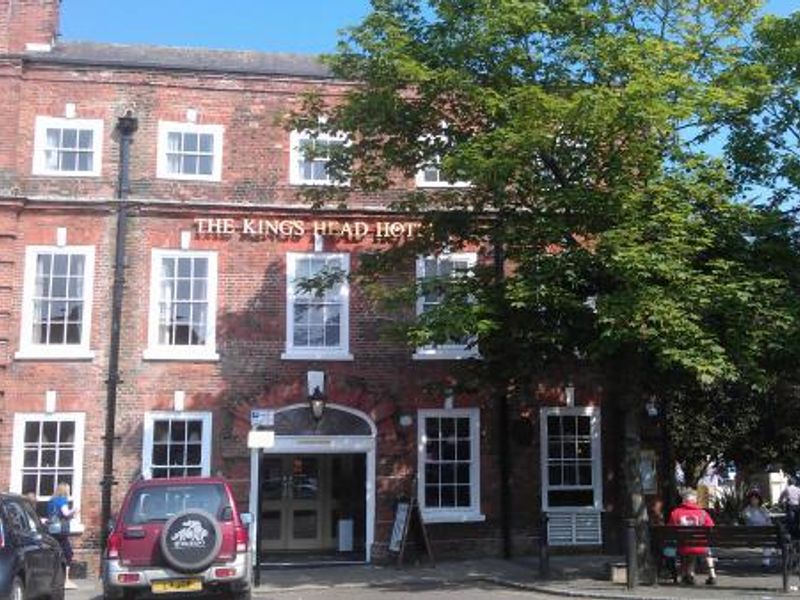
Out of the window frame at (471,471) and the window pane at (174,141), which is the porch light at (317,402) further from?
the window pane at (174,141)

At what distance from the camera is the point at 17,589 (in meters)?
11.2

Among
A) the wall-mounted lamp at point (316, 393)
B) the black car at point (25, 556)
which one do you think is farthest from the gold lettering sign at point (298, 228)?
the black car at point (25, 556)

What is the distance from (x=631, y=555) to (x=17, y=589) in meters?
8.78

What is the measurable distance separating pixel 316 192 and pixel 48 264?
234 inches

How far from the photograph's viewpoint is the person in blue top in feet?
56.7

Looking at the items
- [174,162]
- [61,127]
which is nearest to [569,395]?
[174,162]

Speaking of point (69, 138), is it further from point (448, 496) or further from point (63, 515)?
point (448, 496)

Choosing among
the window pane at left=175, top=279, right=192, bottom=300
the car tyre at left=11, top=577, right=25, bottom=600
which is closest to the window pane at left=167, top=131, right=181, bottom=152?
the window pane at left=175, top=279, right=192, bottom=300

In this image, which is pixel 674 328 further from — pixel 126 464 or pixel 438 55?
pixel 126 464

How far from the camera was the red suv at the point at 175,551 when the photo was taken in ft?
41.7

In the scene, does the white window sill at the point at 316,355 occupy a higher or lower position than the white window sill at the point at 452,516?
higher

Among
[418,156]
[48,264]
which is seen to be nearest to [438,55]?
[418,156]

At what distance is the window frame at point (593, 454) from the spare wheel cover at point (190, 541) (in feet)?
30.8

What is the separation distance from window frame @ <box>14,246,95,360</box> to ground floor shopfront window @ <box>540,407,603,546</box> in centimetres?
912
